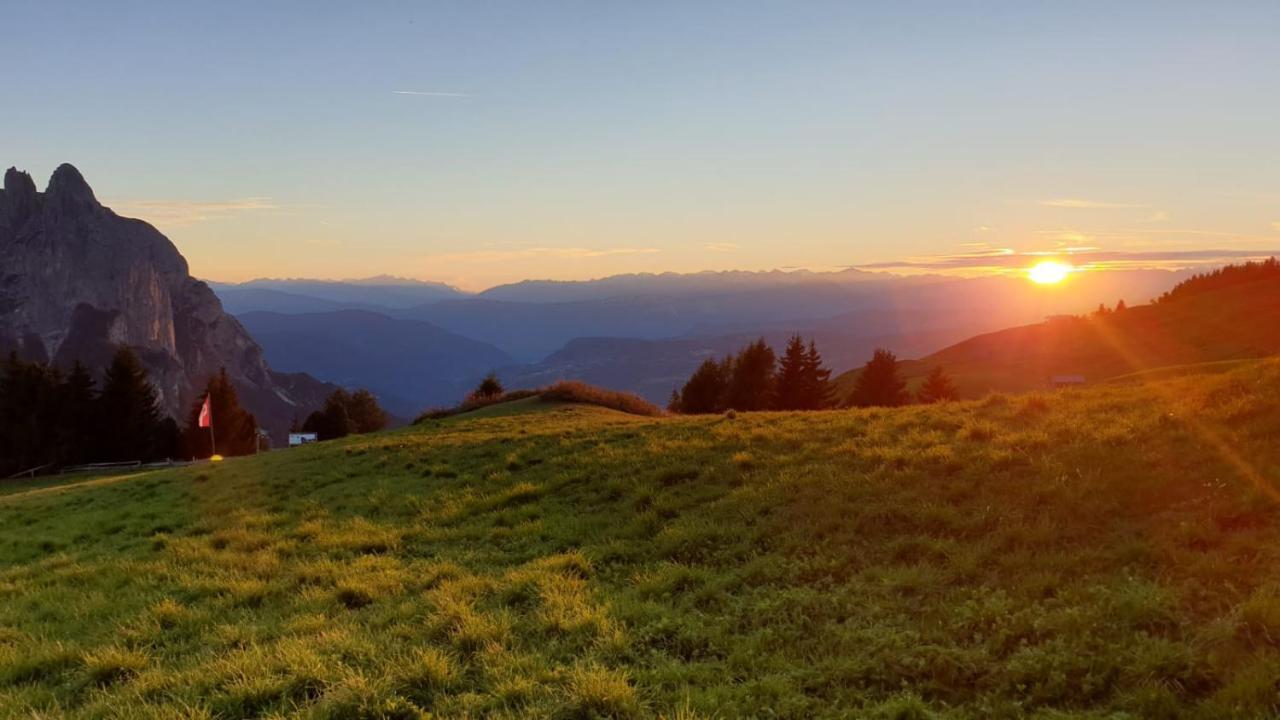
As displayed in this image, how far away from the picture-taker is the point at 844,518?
9.86m

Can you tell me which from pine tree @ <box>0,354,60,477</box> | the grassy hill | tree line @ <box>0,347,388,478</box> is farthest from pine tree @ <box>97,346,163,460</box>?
the grassy hill

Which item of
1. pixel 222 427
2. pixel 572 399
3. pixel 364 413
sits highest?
pixel 572 399

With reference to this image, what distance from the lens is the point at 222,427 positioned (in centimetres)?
7138

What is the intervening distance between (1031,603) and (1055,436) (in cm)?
632

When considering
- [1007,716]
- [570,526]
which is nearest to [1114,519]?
[1007,716]

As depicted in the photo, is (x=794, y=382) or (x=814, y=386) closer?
(x=814, y=386)

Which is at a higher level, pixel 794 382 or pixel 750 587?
pixel 750 587

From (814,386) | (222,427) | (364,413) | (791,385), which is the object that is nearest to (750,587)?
(791,385)

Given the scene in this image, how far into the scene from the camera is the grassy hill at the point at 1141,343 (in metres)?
73.9

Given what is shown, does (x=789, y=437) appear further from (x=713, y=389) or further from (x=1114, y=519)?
(x=713, y=389)

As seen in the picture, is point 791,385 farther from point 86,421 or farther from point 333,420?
point 86,421

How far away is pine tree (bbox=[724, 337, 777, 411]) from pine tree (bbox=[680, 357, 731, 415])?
1713 millimetres

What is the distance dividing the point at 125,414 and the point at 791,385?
68013 millimetres

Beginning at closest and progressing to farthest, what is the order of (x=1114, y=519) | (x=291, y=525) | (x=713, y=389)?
(x=1114, y=519), (x=291, y=525), (x=713, y=389)
